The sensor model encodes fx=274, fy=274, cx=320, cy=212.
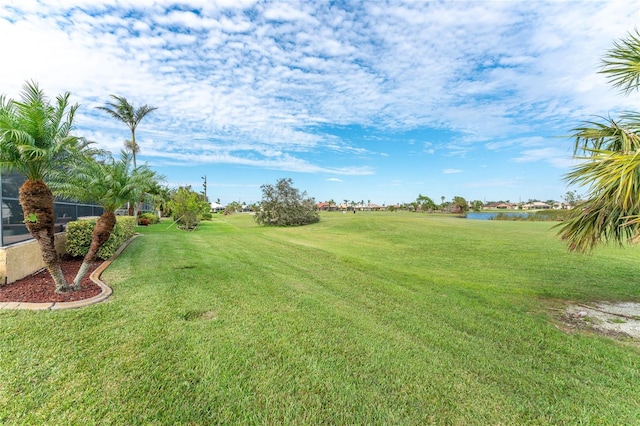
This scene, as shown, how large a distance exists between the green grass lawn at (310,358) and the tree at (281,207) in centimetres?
1943

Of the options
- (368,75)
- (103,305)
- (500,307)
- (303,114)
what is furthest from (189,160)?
(500,307)

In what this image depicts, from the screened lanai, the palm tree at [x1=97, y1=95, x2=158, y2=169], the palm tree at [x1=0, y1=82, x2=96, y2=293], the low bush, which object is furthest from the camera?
the palm tree at [x1=97, y1=95, x2=158, y2=169]

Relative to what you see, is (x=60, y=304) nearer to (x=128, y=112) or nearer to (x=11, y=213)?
(x=11, y=213)

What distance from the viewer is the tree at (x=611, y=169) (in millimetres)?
3018

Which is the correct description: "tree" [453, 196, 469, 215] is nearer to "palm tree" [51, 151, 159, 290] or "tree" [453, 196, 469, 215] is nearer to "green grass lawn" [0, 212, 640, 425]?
"green grass lawn" [0, 212, 640, 425]

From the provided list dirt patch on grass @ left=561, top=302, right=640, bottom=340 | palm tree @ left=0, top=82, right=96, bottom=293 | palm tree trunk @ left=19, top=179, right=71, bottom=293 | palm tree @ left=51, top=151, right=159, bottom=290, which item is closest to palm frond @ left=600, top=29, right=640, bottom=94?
dirt patch on grass @ left=561, top=302, right=640, bottom=340

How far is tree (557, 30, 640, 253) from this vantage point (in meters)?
3.02

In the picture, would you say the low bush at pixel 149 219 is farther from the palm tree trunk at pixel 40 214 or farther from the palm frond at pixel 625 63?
the palm frond at pixel 625 63

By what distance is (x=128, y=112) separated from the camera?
25.1m

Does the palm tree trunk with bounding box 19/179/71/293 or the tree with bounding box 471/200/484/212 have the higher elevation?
the tree with bounding box 471/200/484/212

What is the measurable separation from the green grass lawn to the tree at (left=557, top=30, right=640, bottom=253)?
160 cm

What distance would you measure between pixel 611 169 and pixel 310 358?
3.96 meters

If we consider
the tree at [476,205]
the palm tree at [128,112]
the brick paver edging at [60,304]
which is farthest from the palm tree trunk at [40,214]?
the tree at [476,205]

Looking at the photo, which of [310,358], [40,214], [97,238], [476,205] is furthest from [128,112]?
[476,205]
